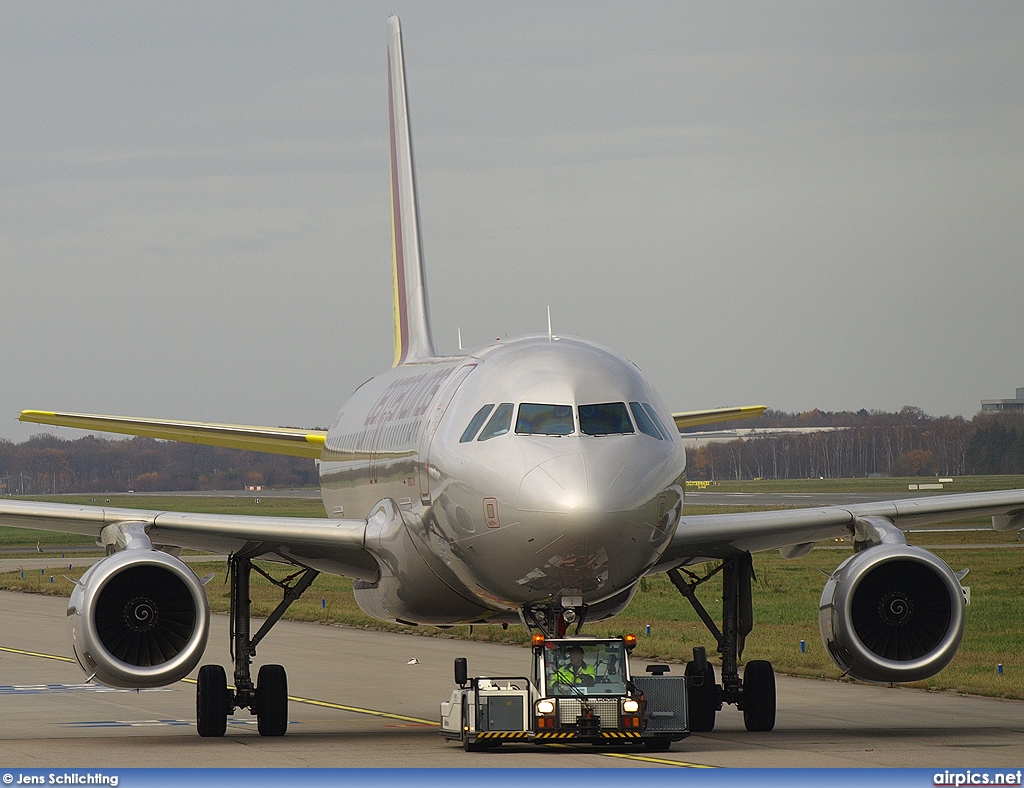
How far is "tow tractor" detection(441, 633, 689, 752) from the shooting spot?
16.2 m

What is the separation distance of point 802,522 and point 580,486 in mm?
5738

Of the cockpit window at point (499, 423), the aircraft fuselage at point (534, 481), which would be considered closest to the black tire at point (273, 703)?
the aircraft fuselage at point (534, 481)

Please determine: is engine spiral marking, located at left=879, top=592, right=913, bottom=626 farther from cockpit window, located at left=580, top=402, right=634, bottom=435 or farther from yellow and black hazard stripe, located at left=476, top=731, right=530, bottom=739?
yellow and black hazard stripe, located at left=476, top=731, right=530, bottom=739

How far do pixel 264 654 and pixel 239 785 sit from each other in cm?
2182

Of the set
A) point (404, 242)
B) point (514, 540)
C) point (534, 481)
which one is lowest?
point (514, 540)

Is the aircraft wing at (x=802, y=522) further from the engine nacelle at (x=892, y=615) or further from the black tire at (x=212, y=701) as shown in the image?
the black tire at (x=212, y=701)

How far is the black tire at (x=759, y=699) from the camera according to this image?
800 inches

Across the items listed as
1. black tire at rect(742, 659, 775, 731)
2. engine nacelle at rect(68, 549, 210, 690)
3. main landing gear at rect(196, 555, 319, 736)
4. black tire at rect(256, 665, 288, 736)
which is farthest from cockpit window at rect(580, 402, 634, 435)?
black tire at rect(256, 665, 288, 736)

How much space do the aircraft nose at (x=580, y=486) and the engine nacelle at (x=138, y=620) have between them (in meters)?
4.42

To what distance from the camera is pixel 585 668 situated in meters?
16.6

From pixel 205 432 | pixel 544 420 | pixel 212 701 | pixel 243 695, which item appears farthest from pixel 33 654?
pixel 544 420

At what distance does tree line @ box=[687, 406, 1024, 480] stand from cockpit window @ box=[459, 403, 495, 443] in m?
111

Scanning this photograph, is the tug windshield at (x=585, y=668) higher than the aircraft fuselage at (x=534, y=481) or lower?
lower

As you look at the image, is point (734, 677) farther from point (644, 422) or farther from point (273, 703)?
point (273, 703)
